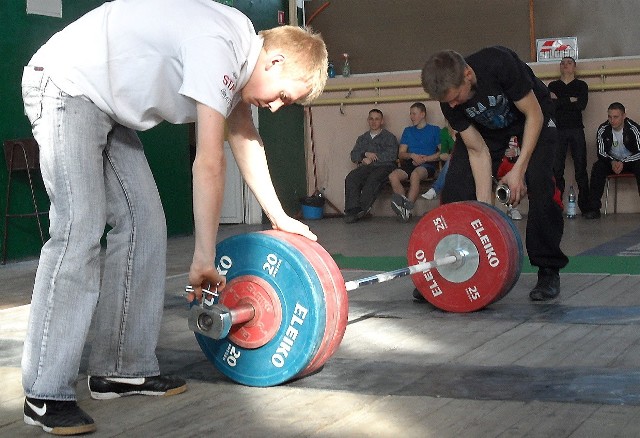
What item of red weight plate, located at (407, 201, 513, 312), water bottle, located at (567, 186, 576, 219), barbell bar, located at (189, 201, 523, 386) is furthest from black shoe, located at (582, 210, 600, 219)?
barbell bar, located at (189, 201, 523, 386)

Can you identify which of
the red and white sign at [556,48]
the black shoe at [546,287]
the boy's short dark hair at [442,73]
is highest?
the red and white sign at [556,48]

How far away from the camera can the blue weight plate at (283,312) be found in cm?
235

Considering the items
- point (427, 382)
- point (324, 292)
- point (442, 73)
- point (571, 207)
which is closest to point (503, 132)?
point (442, 73)

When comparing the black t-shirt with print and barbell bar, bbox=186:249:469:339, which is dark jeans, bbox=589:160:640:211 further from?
barbell bar, bbox=186:249:469:339

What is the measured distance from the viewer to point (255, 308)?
7.94 feet

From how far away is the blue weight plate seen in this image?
2348 millimetres

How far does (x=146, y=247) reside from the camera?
7.75 ft

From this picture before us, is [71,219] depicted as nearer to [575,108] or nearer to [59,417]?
[59,417]

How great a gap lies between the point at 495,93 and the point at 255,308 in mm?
1614

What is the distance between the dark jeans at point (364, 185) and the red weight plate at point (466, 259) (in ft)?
17.0

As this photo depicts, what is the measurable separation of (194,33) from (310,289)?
71 centimetres

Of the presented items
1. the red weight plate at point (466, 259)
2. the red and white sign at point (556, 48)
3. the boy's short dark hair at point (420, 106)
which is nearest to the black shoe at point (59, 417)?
the red weight plate at point (466, 259)

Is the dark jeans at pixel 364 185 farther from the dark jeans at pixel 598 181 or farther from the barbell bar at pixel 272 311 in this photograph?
the barbell bar at pixel 272 311

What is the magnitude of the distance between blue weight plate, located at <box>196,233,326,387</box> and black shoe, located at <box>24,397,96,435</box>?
1.53 feet
